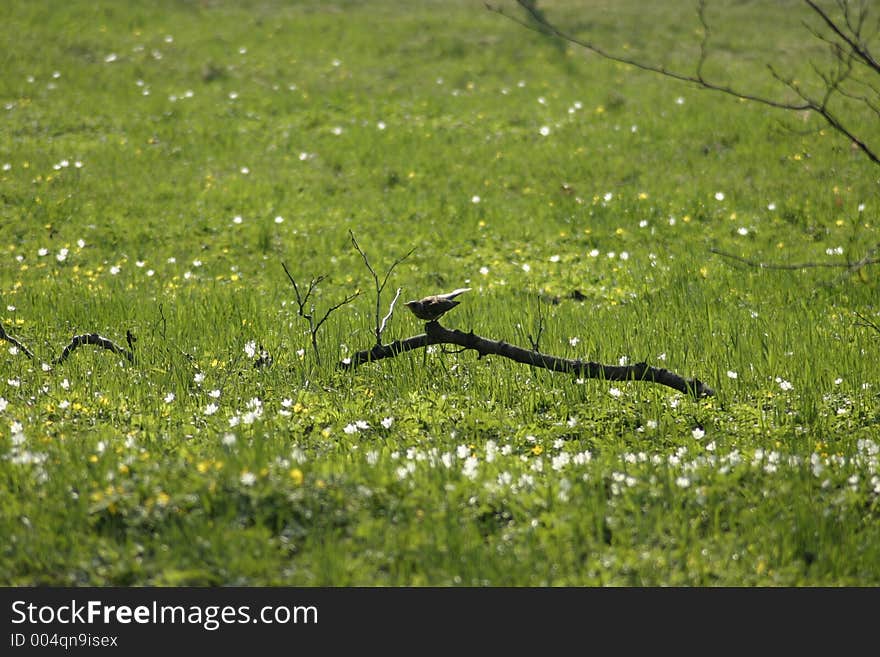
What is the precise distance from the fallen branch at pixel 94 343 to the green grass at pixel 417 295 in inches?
5.0

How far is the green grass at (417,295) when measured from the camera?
4070 mm

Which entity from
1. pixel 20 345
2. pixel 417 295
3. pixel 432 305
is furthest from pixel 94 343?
pixel 417 295

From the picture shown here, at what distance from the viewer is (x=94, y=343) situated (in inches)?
262

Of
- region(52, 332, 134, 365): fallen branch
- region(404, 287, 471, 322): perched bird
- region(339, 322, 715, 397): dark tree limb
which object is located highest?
region(52, 332, 134, 365): fallen branch

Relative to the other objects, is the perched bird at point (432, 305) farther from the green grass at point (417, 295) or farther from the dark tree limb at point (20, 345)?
the dark tree limb at point (20, 345)

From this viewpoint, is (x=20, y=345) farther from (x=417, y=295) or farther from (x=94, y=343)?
(x=417, y=295)

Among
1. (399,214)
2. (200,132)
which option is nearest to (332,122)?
(200,132)

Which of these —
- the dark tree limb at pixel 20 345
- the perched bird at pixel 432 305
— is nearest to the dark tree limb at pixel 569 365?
the perched bird at pixel 432 305

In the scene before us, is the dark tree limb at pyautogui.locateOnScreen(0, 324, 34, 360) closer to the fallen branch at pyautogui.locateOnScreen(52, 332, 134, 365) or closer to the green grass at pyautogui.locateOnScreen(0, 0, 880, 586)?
the green grass at pyautogui.locateOnScreen(0, 0, 880, 586)

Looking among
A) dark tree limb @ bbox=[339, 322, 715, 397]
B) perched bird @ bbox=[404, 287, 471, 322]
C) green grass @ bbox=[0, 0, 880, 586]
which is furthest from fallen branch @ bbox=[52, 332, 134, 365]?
perched bird @ bbox=[404, 287, 471, 322]

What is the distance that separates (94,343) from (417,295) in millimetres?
3629

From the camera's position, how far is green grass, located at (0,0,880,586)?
4070mm

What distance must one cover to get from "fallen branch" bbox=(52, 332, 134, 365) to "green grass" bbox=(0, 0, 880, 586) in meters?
0.13
